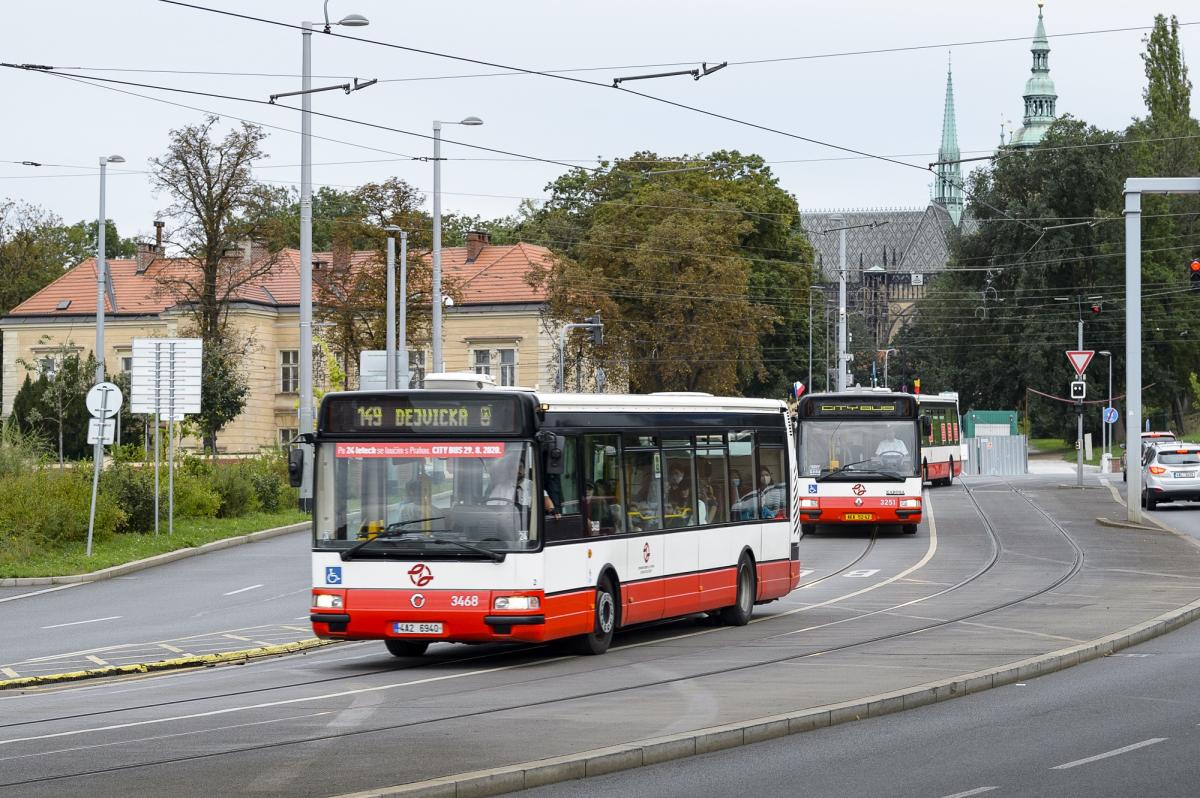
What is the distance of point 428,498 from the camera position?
50.6 ft

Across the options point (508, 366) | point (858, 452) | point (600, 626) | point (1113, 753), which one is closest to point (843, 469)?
point (858, 452)

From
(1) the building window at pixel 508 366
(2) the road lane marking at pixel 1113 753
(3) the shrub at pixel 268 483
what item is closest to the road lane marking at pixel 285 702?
(2) the road lane marking at pixel 1113 753

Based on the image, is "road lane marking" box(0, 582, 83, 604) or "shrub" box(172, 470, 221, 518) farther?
"shrub" box(172, 470, 221, 518)

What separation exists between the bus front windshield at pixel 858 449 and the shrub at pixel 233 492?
12596 mm

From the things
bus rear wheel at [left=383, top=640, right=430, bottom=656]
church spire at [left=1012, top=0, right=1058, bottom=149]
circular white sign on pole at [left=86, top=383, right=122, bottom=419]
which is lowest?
bus rear wheel at [left=383, top=640, right=430, bottom=656]

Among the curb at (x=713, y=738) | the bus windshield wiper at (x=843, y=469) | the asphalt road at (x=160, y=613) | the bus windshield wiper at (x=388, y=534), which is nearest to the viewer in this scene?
the curb at (x=713, y=738)

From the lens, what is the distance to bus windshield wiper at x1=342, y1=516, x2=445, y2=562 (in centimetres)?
1535

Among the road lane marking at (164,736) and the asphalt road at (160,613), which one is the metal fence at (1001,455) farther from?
the road lane marking at (164,736)

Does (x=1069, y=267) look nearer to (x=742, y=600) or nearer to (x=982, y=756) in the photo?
(x=742, y=600)

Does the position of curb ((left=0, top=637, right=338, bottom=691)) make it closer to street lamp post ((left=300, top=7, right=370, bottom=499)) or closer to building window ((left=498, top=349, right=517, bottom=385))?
street lamp post ((left=300, top=7, right=370, bottom=499))

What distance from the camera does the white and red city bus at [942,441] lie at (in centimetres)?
5450

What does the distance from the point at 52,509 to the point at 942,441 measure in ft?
108

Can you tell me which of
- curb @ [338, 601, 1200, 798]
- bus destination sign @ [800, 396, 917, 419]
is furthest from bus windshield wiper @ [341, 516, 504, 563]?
bus destination sign @ [800, 396, 917, 419]

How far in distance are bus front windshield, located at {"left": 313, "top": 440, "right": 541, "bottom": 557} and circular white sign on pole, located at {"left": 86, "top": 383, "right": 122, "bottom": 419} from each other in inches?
612
